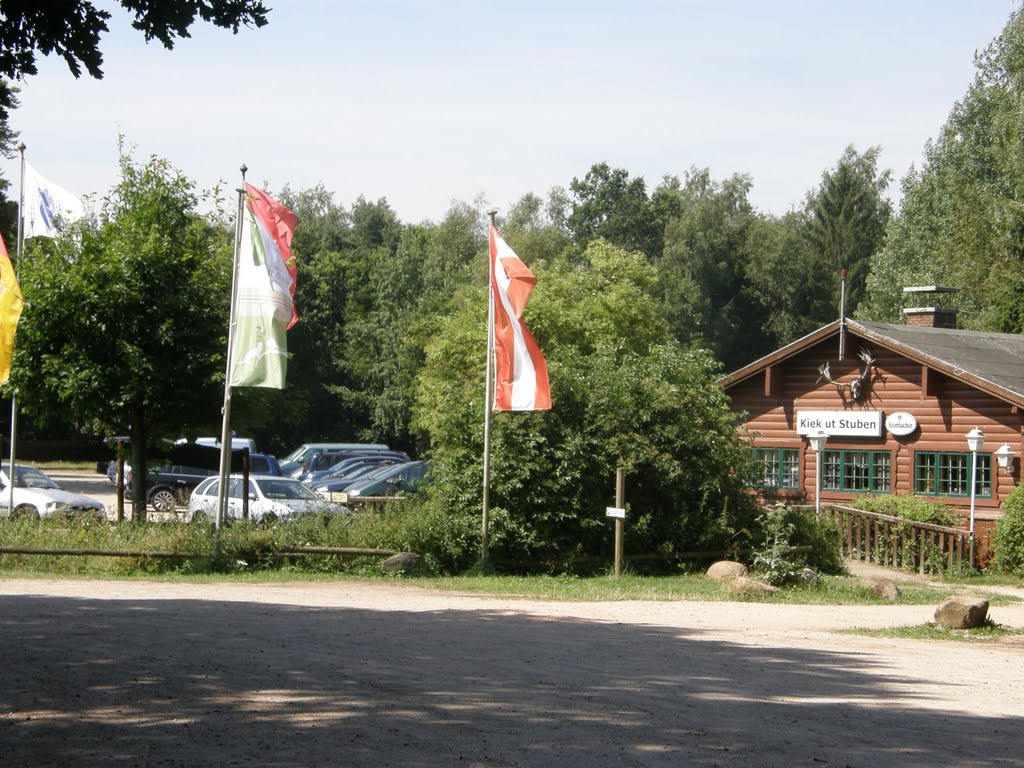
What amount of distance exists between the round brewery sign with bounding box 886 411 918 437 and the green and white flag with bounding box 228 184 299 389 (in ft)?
48.0

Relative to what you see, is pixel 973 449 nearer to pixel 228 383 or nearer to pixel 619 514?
pixel 619 514

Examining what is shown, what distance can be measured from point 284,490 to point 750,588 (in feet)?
43.8

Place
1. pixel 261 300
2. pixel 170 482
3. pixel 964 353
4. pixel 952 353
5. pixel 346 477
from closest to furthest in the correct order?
pixel 261 300 < pixel 952 353 < pixel 964 353 < pixel 170 482 < pixel 346 477

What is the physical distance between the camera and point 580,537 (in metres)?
21.2

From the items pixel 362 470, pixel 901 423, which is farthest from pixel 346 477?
pixel 901 423

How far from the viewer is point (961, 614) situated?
1477 centimetres

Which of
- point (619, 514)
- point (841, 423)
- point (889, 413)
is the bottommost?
point (619, 514)

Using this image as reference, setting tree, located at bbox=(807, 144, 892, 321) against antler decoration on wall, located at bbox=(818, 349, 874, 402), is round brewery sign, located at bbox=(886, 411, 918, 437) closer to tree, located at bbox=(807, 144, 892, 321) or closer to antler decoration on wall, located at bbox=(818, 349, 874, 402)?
antler decoration on wall, located at bbox=(818, 349, 874, 402)

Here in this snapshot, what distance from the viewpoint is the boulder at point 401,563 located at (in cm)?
2022

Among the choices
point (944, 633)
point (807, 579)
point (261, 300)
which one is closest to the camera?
point (944, 633)

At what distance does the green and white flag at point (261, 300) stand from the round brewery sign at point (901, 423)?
14640mm

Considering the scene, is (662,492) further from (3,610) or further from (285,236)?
(3,610)

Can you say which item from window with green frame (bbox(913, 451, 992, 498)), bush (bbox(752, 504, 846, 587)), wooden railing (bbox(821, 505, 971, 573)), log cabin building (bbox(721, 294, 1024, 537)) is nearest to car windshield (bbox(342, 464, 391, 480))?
log cabin building (bbox(721, 294, 1024, 537))

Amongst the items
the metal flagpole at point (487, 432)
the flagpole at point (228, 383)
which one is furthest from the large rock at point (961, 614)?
the flagpole at point (228, 383)
